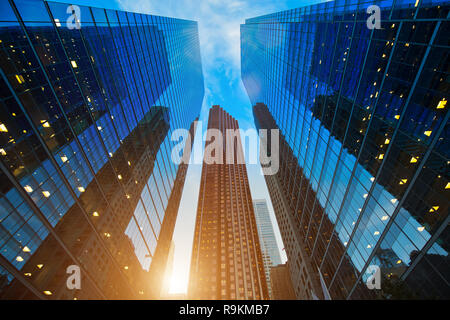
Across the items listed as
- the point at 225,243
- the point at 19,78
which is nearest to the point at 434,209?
the point at 19,78

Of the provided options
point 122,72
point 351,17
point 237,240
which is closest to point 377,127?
point 351,17

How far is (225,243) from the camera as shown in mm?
107375


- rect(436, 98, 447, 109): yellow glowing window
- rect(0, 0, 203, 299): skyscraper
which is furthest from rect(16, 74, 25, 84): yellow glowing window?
rect(436, 98, 447, 109): yellow glowing window

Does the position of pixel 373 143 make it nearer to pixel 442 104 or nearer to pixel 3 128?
pixel 442 104

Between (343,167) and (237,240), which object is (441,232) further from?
(237,240)

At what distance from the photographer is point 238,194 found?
142250 millimetres

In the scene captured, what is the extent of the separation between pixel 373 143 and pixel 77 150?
31704 mm

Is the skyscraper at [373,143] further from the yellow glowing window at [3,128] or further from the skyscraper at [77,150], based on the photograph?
the yellow glowing window at [3,128]

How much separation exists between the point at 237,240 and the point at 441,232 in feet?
337

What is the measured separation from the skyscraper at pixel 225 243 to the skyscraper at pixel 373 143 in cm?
5670

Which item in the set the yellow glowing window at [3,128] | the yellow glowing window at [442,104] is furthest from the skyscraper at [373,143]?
the yellow glowing window at [3,128]

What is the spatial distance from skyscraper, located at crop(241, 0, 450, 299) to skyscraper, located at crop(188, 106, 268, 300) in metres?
56.7

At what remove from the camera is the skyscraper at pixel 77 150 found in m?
14.5

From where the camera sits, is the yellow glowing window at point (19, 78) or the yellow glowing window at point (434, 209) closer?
the yellow glowing window at point (19, 78)
